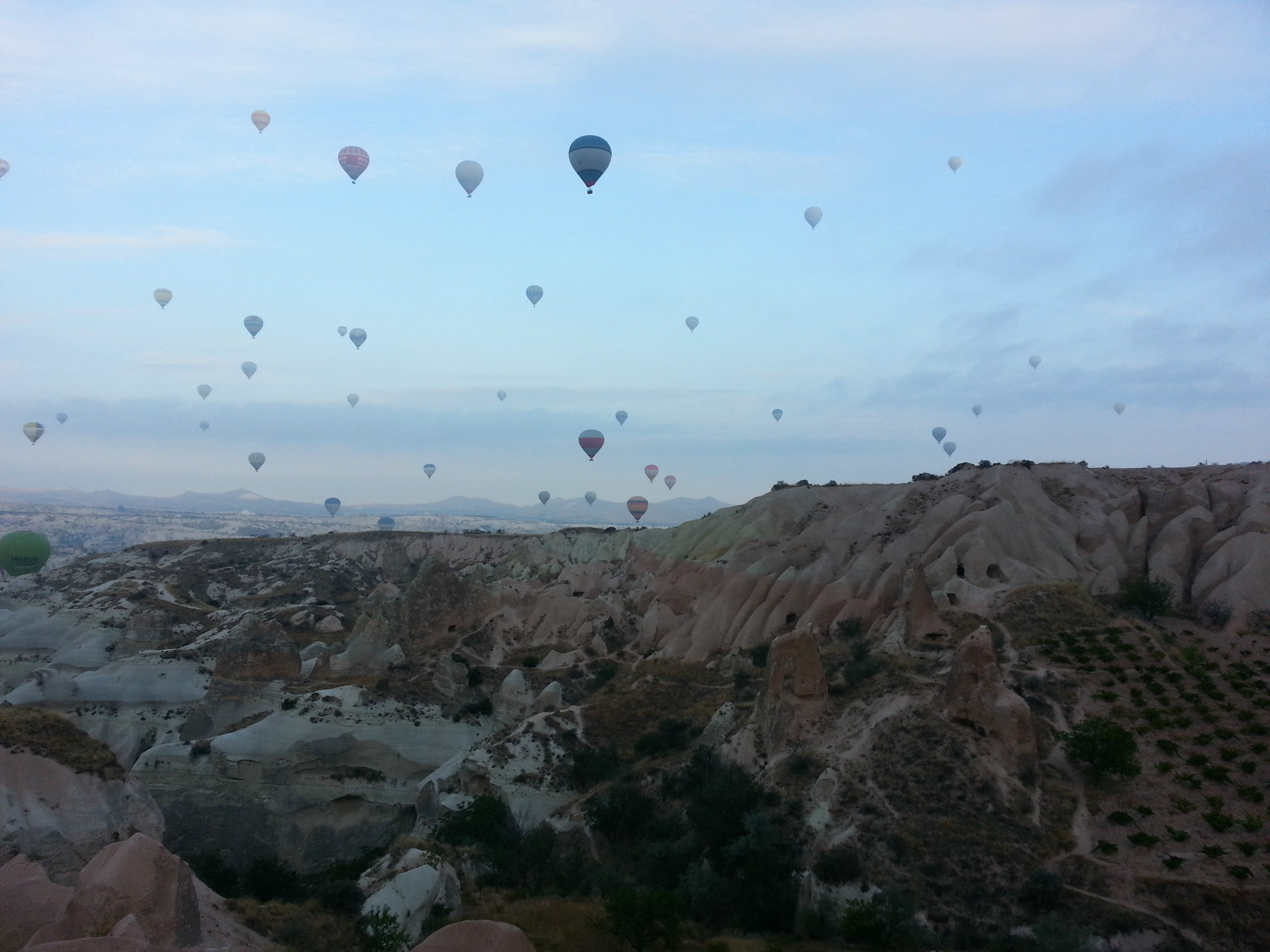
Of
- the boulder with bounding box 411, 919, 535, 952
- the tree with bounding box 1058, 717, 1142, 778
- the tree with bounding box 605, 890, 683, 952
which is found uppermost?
the tree with bounding box 1058, 717, 1142, 778

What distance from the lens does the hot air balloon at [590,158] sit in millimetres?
50938

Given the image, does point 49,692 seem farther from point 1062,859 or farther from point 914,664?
point 1062,859

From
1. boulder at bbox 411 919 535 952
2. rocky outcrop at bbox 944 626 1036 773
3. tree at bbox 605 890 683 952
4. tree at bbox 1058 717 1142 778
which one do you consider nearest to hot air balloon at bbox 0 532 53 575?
tree at bbox 605 890 683 952

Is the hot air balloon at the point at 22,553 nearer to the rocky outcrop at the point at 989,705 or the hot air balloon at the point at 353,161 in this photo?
the hot air balloon at the point at 353,161

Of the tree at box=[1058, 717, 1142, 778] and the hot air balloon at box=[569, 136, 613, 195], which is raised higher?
the hot air balloon at box=[569, 136, 613, 195]

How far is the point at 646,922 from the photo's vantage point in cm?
1861

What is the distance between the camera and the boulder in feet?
48.4

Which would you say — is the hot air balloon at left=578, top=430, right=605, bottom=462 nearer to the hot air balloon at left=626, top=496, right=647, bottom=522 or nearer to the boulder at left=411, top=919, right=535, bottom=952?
the hot air balloon at left=626, top=496, right=647, bottom=522

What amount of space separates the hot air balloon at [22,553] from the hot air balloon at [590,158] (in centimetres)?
6364

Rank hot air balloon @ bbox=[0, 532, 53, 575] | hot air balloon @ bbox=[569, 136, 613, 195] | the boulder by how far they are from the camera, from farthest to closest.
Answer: hot air balloon @ bbox=[0, 532, 53, 575] < hot air balloon @ bbox=[569, 136, 613, 195] < the boulder

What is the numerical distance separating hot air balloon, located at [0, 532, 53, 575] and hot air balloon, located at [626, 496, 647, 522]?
58279mm

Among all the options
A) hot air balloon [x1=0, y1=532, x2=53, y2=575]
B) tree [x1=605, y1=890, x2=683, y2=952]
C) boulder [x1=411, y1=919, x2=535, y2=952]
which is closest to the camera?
boulder [x1=411, y1=919, x2=535, y2=952]

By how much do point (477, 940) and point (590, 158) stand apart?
44309mm

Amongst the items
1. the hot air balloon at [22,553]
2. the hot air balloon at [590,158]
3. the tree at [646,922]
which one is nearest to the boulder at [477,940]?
the tree at [646,922]
